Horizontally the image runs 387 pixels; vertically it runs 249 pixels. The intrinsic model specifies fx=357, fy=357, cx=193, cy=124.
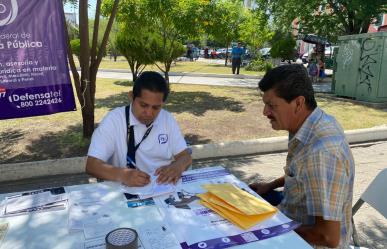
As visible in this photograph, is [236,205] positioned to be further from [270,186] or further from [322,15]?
[322,15]

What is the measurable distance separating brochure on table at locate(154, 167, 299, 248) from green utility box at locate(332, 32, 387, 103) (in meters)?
9.83

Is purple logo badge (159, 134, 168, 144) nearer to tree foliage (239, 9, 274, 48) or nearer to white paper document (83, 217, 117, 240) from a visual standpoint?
white paper document (83, 217, 117, 240)

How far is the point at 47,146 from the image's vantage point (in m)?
5.93

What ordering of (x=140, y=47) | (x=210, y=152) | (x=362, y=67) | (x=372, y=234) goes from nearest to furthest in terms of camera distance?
(x=372, y=234) → (x=210, y=152) → (x=362, y=67) → (x=140, y=47)

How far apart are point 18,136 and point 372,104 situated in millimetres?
9211

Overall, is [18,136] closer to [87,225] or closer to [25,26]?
[25,26]

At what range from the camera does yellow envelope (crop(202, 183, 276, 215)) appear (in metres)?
1.88

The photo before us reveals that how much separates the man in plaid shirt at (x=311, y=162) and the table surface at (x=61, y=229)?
7.4 inches

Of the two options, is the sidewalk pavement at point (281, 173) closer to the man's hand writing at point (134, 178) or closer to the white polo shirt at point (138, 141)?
the white polo shirt at point (138, 141)

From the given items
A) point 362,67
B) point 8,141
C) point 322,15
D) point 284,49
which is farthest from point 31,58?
point 284,49

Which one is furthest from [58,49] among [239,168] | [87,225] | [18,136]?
[87,225]

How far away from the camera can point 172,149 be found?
2.98 m

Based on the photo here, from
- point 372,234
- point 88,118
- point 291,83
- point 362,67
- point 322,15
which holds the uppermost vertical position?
point 322,15

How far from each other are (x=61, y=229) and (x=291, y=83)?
1409 millimetres
